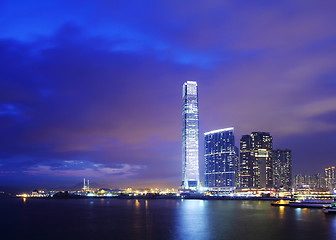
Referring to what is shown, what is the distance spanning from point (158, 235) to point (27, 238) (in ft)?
79.5

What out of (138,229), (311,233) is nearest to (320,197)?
(311,233)

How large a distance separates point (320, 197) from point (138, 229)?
13082cm

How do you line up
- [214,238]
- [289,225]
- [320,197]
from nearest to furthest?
1. [214,238]
2. [289,225]
3. [320,197]

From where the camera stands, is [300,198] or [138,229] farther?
[300,198]

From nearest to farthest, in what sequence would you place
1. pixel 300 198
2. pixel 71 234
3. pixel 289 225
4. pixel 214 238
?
pixel 214 238
pixel 71 234
pixel 289 225
pixel 300 198

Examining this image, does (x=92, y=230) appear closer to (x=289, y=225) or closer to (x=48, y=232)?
(x=48, y=232)

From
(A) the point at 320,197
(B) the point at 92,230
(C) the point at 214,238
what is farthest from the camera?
(A) the point at 320,197

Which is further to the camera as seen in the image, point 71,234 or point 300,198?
point 300,198

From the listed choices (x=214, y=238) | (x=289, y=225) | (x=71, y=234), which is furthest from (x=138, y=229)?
(x=289, y=225)

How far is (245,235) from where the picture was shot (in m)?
66.9

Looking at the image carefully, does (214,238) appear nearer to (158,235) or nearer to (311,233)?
(158,235)

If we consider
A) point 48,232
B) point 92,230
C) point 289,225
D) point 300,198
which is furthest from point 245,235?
point 300,198

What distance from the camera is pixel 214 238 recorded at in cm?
6456

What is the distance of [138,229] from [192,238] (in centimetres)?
1601
